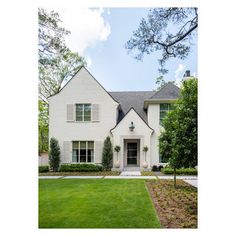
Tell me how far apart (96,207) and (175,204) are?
4.94 feet

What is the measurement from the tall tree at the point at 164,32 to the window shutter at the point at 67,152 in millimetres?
7583

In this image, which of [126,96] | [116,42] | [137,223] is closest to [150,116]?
[126,96]

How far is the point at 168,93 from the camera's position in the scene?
1165cm

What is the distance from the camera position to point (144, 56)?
468 cm

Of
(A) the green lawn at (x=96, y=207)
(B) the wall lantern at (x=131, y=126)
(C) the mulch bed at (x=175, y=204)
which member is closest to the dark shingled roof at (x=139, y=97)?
(B) the wall lantern at (x=131, y=126)

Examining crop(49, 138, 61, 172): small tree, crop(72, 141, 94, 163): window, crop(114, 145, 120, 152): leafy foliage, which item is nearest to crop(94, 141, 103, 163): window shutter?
crop(72, 141, 94, 163): window

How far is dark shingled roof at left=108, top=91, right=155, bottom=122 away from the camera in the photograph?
42.6 ft

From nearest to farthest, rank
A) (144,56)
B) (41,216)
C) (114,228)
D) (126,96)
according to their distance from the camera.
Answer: (114,228)
(41,216)
(144,56)
(126,96)

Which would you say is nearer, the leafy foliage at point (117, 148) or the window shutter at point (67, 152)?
the leafy foliage at point (117, 148)

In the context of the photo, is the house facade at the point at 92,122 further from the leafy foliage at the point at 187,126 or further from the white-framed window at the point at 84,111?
the leafy foliage at the point at 187,126

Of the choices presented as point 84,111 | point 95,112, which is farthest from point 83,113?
point 95,112

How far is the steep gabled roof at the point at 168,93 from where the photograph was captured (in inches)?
452
